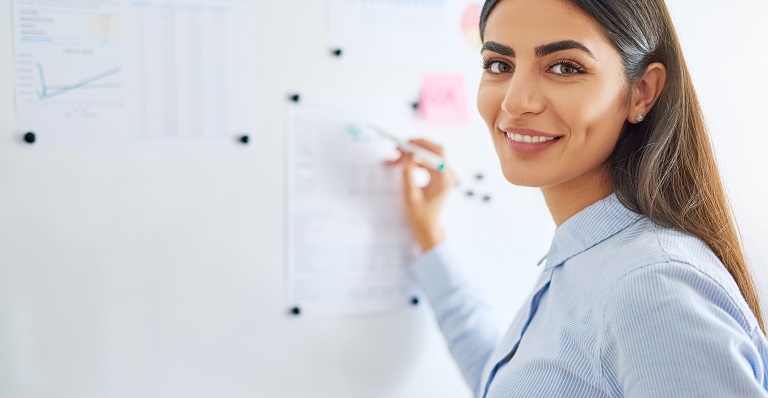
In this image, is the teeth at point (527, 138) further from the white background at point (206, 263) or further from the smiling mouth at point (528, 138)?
the white background at point (206, 263)

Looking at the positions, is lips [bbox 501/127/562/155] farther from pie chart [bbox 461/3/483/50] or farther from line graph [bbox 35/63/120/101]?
line graph [bbox 35/63/120/101]

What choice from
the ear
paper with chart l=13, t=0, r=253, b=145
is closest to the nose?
the ear

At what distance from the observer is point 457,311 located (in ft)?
3.12

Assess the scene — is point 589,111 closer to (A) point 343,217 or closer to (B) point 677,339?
(B) point 677,339

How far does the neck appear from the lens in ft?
2.52

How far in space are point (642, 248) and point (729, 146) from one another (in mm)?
642

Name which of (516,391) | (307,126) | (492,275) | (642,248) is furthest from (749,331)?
(307,126)

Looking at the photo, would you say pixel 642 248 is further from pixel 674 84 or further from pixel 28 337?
pixel 28 337

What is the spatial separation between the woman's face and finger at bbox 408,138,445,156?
0.21m

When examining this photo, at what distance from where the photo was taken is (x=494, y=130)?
0.78 meters

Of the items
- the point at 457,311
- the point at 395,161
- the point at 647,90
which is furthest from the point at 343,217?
the point at 647,90

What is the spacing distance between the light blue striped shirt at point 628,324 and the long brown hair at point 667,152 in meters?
0.03

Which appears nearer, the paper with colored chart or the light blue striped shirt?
the light blue striped shirt

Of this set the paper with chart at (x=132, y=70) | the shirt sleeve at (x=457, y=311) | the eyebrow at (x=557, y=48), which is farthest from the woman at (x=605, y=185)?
the paper with chart at (x=132, y=70)
